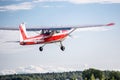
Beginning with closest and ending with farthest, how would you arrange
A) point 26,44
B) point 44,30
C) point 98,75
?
point 26,44, point 44,30, point 98,75

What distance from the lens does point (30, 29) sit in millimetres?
59562

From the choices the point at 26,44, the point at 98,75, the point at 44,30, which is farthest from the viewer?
the point at 98,75

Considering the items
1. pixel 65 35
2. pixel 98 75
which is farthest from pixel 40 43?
pixel 98 75

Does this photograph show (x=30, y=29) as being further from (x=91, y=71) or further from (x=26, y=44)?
(x=91, y=71)

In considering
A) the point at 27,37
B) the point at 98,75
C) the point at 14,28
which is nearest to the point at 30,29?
the point at 14,28

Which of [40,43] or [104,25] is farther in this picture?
[104,25]

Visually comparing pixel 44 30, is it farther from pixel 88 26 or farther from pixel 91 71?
pixel 91 71

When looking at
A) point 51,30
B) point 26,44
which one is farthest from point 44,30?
point 26,44

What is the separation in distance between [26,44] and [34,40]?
1.13m

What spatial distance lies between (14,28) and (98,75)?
124 metres

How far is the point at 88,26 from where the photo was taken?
5909cm

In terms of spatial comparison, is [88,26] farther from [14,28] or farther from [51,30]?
[14,28]

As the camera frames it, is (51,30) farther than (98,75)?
No

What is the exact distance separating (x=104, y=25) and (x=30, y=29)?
365 inches
